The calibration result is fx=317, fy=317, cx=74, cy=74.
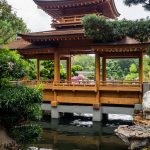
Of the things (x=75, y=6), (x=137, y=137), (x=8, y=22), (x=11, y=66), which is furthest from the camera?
(x=8, y=22)

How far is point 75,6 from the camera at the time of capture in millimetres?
22750

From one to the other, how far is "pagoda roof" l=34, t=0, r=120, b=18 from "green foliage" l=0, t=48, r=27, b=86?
12.9 meters

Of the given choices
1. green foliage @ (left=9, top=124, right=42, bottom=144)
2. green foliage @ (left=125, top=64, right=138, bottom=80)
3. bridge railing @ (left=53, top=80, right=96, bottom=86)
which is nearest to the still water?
bridge railing @ (left=53, top=80, right=96, bottom=86)

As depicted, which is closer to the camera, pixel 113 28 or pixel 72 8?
pixel 113 28

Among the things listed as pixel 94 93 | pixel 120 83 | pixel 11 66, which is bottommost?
pixel 94 93

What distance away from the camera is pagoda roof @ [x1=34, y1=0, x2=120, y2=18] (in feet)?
73.2

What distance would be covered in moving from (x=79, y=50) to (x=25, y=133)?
37.0 ft

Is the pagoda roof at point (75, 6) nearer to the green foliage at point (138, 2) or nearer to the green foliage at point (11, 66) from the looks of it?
the green foliage at point (138, 2)

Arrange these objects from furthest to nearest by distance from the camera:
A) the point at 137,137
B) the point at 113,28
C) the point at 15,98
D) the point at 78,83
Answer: the point at 78,83 < the point at 113,28 < the point at 137,137 < the point at 15,98

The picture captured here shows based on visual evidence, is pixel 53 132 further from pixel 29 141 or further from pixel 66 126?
pixel 29 141

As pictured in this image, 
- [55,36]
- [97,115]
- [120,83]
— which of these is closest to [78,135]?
Result: [97,115]

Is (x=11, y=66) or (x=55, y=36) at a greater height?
(x=55, y=36)

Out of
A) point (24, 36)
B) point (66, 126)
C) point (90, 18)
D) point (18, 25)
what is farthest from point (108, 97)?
point (18, 25)

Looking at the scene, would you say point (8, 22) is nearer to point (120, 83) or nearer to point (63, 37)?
point (63, 37)
